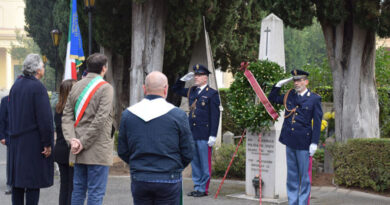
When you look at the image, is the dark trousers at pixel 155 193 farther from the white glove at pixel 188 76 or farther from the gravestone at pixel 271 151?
the white glove at pixel 188 76

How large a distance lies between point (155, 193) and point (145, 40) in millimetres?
8931

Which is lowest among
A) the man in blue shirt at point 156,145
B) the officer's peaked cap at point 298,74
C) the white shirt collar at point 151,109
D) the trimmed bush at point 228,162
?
the trimmed bush at point 228,162

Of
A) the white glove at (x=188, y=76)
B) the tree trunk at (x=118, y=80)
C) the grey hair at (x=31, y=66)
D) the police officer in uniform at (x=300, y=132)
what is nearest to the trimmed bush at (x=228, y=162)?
the white glove at (x=188, y=76)

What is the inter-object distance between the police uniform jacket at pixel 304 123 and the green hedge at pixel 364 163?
2.40m

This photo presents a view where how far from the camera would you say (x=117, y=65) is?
53.5 ft

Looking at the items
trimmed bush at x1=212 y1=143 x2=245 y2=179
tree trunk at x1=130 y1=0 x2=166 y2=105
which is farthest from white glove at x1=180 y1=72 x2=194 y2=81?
tree trunk at x1=130 y1=0 x2=166 y2=105

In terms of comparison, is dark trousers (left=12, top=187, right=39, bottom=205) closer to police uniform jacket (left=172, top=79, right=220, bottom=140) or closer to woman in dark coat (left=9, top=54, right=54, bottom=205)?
woman in dark coat (left=9, top=54, right=54, bottom=205)

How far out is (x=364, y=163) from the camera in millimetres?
9109

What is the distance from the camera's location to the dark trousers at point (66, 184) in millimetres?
6199

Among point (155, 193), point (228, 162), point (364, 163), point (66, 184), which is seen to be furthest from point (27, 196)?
point (364, 163)

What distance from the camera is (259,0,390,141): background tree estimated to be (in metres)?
11.0

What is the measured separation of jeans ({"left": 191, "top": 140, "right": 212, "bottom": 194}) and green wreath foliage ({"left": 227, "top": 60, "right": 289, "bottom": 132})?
30.9 inches

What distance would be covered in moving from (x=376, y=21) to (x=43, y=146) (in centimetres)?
703

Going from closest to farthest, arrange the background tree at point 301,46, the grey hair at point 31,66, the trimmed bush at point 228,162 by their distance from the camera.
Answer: the grey hair at point 31,66 < the trimmed bush at point 228,162 < the background tree at point 301,46
